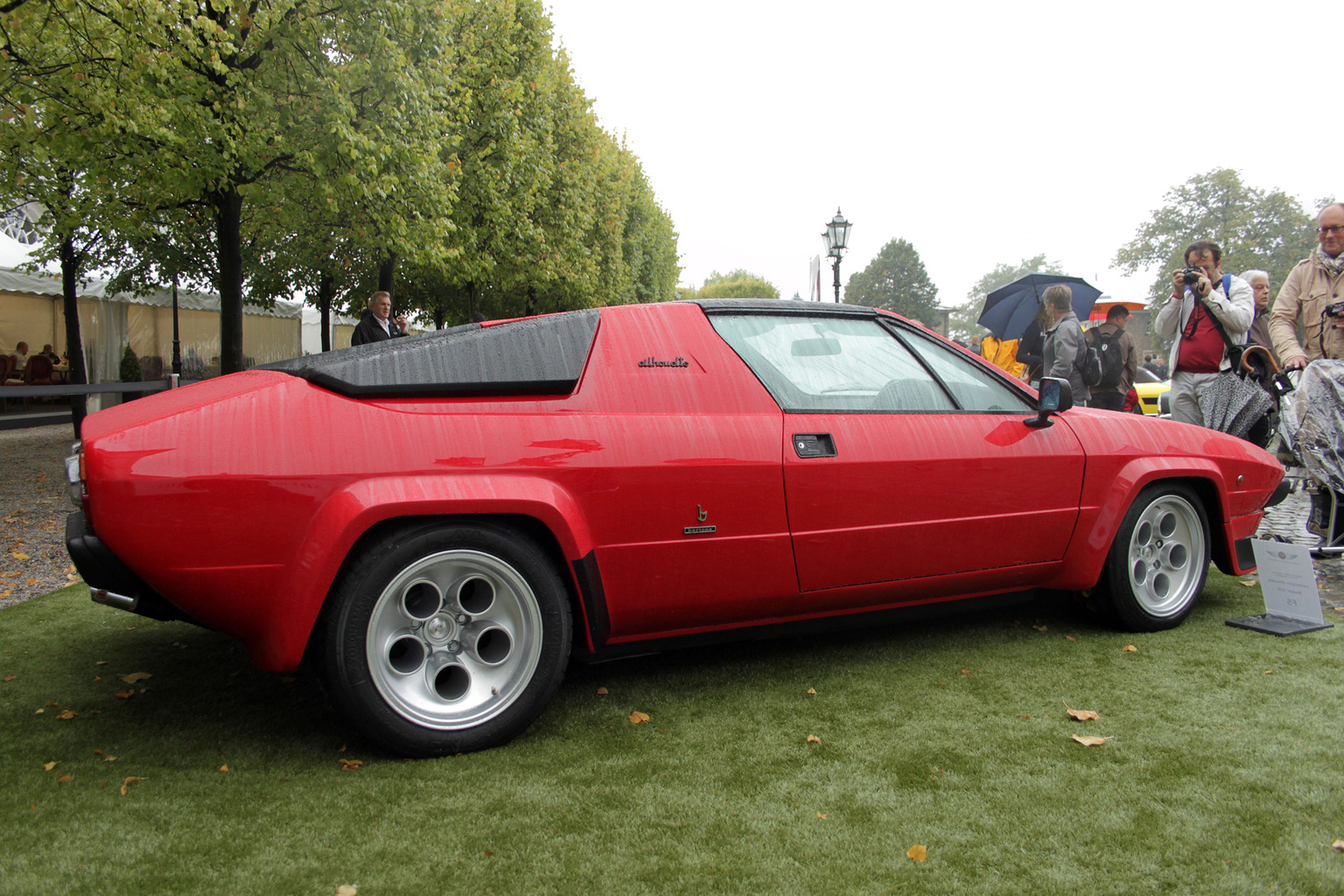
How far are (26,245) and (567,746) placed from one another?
21.5m

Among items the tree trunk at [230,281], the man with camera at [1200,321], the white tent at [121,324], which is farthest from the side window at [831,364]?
the white tent at [121,324]

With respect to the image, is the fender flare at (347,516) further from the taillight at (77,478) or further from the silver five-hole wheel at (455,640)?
the taillight at (77,478)

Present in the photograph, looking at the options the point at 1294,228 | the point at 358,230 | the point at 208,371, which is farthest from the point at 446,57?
the point at 1294,228

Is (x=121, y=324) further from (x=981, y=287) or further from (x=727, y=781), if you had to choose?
(x=981, y=287)

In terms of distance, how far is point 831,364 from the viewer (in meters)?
3.48

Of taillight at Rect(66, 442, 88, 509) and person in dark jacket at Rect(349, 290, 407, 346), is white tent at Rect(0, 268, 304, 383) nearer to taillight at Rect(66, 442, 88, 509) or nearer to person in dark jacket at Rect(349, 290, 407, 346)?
person in dark jacket at Rect(349, 290, 407, 346)

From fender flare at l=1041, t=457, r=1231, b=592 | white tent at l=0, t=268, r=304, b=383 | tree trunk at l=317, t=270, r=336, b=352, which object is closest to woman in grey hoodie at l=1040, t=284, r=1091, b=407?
fender flare at l=1041, t=457, r=1231, b=592

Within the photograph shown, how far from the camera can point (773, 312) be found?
11.4 ft

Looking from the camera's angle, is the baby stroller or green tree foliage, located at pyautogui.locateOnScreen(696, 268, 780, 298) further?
green tree foliage, located at pyautogui.locateOnScreen(696, 268, 780, 298)

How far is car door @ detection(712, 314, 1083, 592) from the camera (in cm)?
324

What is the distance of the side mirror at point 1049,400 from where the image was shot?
3.64 metres

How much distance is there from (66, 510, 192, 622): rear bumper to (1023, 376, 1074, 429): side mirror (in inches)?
128

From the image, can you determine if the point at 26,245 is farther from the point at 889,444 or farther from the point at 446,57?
the point at 889,444

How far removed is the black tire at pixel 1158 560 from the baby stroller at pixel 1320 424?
1.51 metres
